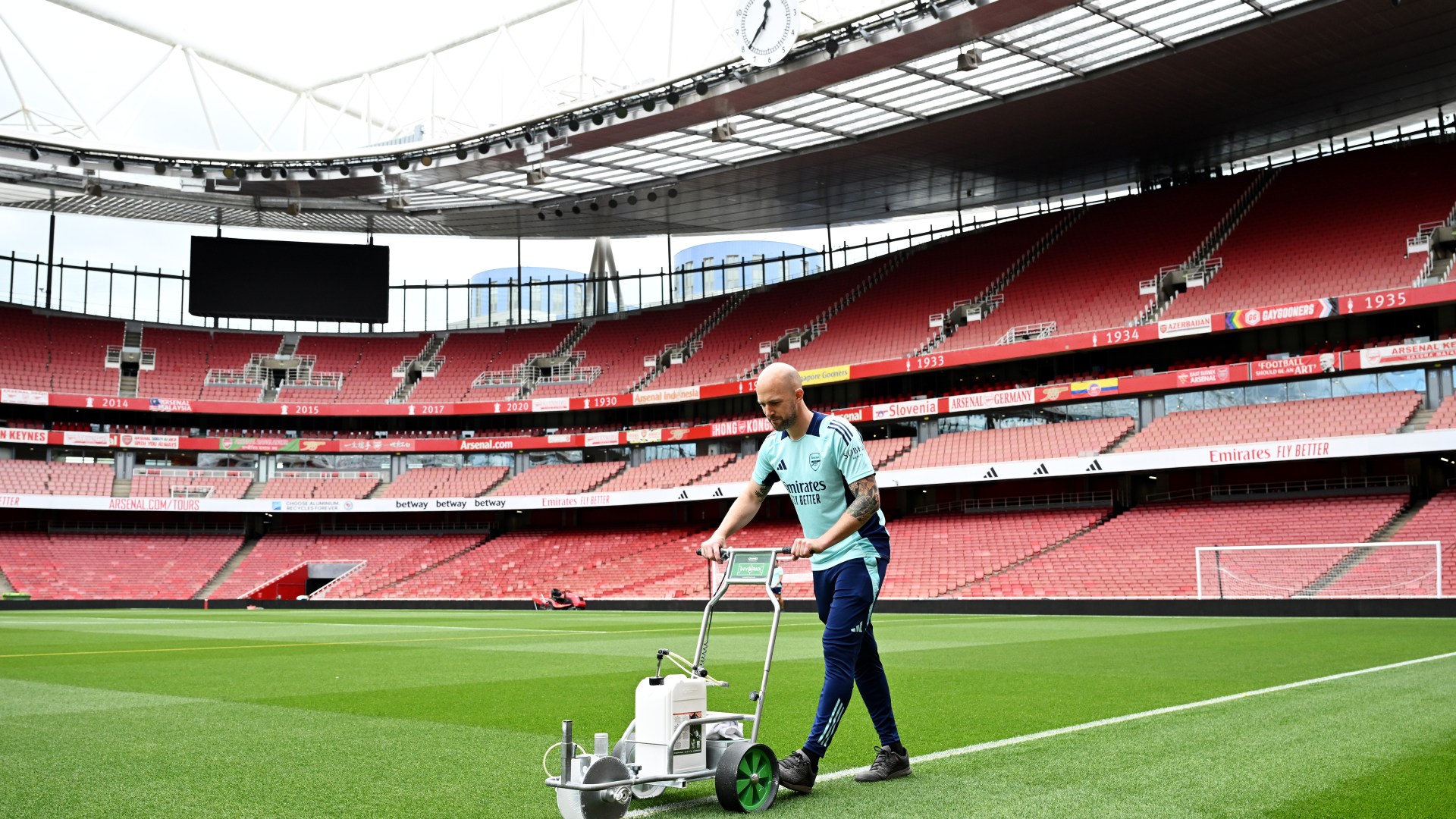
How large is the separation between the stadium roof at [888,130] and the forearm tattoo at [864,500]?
1053 inches

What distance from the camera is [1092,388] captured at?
4097 centimetres

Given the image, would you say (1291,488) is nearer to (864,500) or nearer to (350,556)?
(864,500)

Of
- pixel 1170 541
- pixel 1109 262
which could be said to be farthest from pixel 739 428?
pixel 1170 541

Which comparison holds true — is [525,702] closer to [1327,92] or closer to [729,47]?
[729,47]

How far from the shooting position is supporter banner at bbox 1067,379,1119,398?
40.4 m

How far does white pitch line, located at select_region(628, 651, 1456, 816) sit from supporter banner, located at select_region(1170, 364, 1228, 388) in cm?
2862

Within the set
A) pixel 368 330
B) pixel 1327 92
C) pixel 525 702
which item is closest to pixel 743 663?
pixel 525 702

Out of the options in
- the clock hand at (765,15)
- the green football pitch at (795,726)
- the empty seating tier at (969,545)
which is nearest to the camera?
the green football pitch at (795,726)

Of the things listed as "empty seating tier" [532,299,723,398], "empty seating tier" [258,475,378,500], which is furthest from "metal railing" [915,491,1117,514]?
"empty seating tier" [258,475,378,500]

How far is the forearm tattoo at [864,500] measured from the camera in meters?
5.66

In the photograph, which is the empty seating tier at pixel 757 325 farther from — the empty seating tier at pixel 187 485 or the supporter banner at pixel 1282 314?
the empty seating tier at pixel 187 485

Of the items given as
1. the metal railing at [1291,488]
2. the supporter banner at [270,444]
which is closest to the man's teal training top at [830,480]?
the metal railing at [1291,488]

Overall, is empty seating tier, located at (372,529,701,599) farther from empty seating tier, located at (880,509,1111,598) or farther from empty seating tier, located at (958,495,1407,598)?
empty seating tier, located at (958,495,1407,598)

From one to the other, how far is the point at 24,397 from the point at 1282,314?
5510 centimetres
